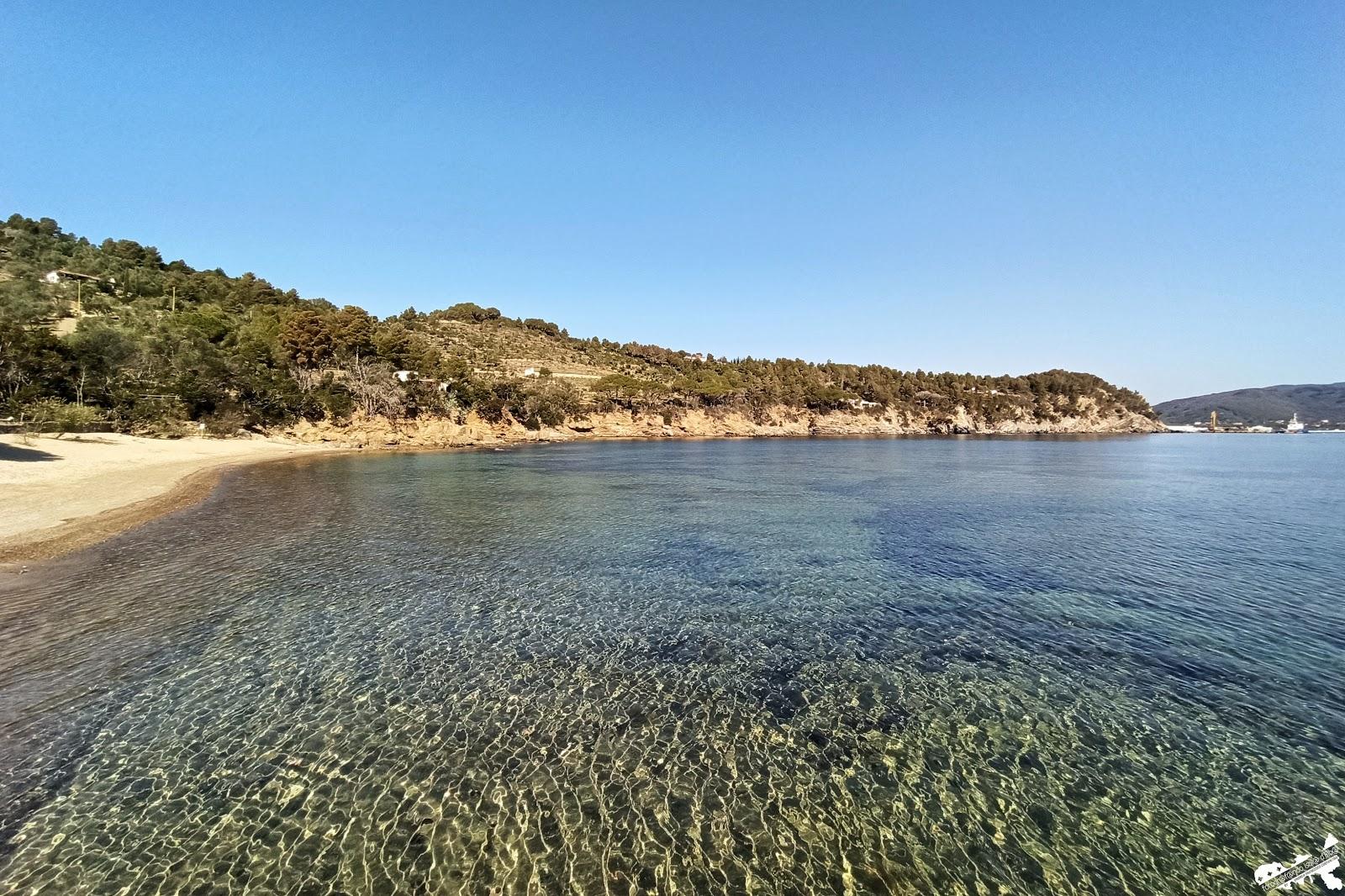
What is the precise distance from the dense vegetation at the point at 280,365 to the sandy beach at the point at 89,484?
5.35m

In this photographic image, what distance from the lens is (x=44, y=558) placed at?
14.8 m

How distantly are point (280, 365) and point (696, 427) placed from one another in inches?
2600

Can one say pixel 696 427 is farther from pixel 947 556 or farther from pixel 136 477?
pixel 947 556

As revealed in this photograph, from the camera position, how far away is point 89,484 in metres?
25.3

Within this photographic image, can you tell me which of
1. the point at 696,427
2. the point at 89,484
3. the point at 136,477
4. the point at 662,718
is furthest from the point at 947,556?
the point at 696,427

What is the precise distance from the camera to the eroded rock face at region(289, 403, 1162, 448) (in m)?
63.0

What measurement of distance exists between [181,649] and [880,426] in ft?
438

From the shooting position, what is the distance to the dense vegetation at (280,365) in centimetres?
4459

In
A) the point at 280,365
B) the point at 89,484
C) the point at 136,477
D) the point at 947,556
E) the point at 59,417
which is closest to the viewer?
the point at 947,556

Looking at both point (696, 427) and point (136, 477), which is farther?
point (696, 427)

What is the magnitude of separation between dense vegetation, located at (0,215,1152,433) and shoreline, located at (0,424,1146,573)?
3760 mm

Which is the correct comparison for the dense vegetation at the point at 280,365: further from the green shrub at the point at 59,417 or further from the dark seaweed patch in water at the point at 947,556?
the dark seaweed patch in water at the point at 947,556

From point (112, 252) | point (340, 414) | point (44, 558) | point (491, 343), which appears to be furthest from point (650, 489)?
point (112, 252)

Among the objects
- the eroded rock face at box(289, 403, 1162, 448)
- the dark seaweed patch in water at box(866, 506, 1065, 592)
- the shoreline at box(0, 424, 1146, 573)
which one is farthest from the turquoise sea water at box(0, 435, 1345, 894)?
the eroded rock face at box(289, 403, 1162, 448)
